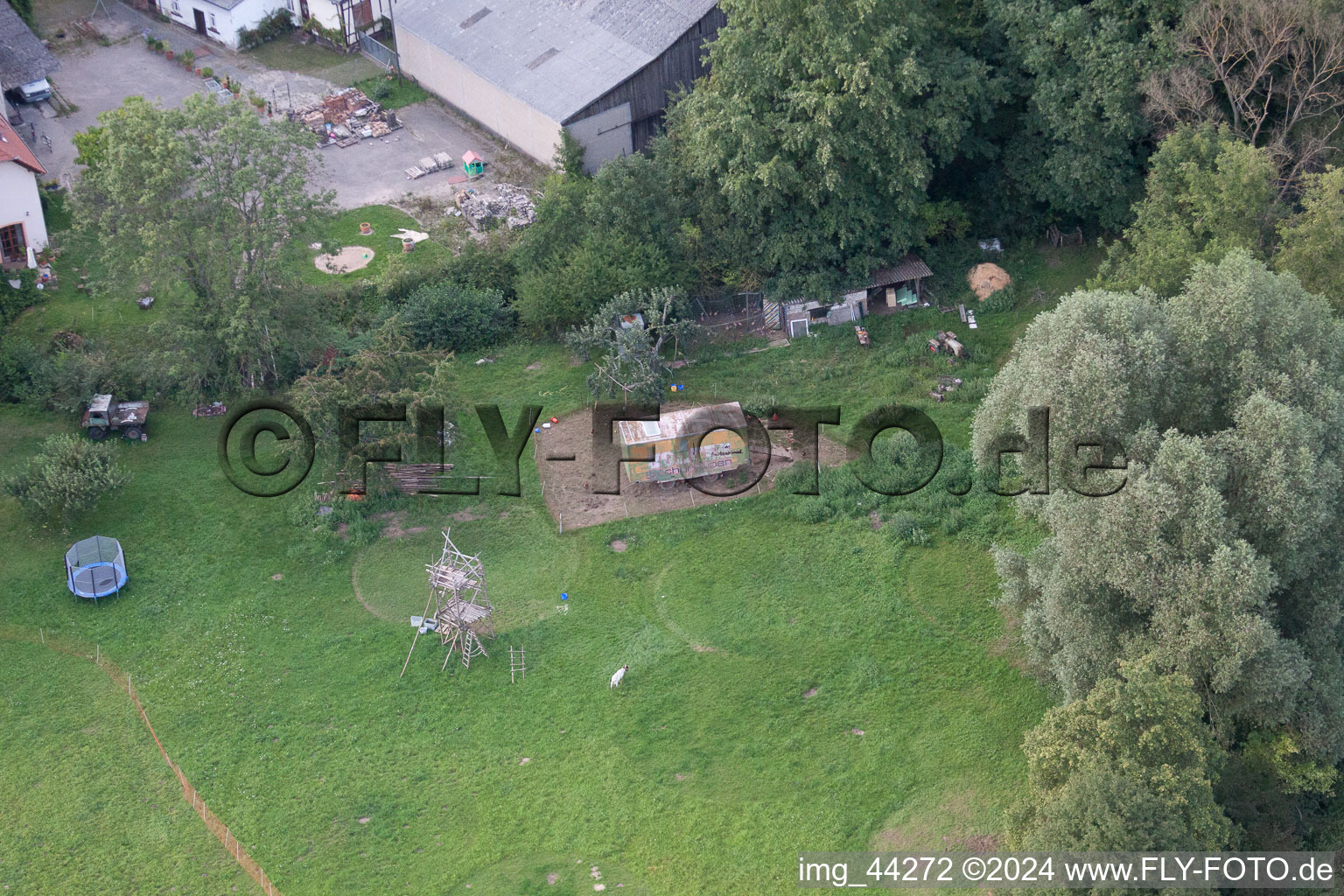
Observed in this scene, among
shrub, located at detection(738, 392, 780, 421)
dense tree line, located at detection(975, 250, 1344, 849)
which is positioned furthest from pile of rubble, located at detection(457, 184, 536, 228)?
dense tree line, located at detection(975, 250, 1344, 849)

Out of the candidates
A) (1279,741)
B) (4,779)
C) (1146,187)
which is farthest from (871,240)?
(4,779)

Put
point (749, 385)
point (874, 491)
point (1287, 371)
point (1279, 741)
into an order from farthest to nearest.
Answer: point (749, 385) → point (874, 491) → point (1287, 371) → point (1279, 741)

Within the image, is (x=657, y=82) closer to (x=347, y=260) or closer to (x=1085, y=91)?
(x=347, y=260)

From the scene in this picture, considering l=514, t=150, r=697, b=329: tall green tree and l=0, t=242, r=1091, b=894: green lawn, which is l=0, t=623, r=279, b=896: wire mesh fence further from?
l=514, t=150, r=697, b=329: tall green tree

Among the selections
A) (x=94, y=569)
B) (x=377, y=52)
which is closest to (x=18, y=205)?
(x=94, y=569)

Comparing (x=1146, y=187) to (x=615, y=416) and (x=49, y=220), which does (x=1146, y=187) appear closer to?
(x=615, y=416)

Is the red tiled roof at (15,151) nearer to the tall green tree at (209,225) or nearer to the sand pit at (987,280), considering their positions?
the tall green tree at (209,225)
